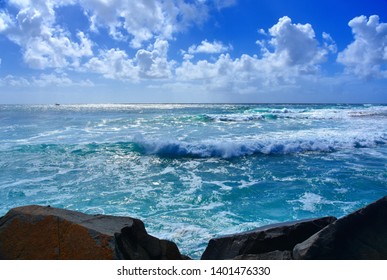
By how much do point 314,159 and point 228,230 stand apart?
7.33 m

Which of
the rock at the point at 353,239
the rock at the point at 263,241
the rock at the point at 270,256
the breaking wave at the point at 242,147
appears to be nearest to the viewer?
the rock at the point at 353,239

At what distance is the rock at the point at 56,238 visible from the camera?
2779mm

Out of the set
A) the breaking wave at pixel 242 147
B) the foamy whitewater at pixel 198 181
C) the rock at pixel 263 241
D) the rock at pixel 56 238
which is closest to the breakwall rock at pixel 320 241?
the rock at pixel 263 241

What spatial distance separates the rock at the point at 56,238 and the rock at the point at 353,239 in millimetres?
1858

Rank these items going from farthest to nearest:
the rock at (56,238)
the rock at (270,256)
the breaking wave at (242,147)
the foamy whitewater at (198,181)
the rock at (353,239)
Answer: the breaking wave at (242,147) → the foamy whitewater at (198,181) → the rock at (270,256) → the rock at (353,239) → the rock at (56,238)

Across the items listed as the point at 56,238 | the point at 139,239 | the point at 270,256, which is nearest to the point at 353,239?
the point at 270,256

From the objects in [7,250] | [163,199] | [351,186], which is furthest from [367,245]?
[351,186]

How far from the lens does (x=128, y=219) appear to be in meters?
3.49

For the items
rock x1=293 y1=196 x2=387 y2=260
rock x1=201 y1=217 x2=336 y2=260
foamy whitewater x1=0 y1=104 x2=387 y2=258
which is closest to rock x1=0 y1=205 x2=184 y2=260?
rock x1=201 y1=217 x2=336 y2=260

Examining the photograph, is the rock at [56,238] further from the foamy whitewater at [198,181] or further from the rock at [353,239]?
the foamy whitewater at [198,181]

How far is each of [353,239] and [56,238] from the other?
10.1 feet

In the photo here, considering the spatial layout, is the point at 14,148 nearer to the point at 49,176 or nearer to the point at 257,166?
the point at 49,176

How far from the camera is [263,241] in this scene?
3.75 m

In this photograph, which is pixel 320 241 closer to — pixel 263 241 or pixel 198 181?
pixel 263 241
